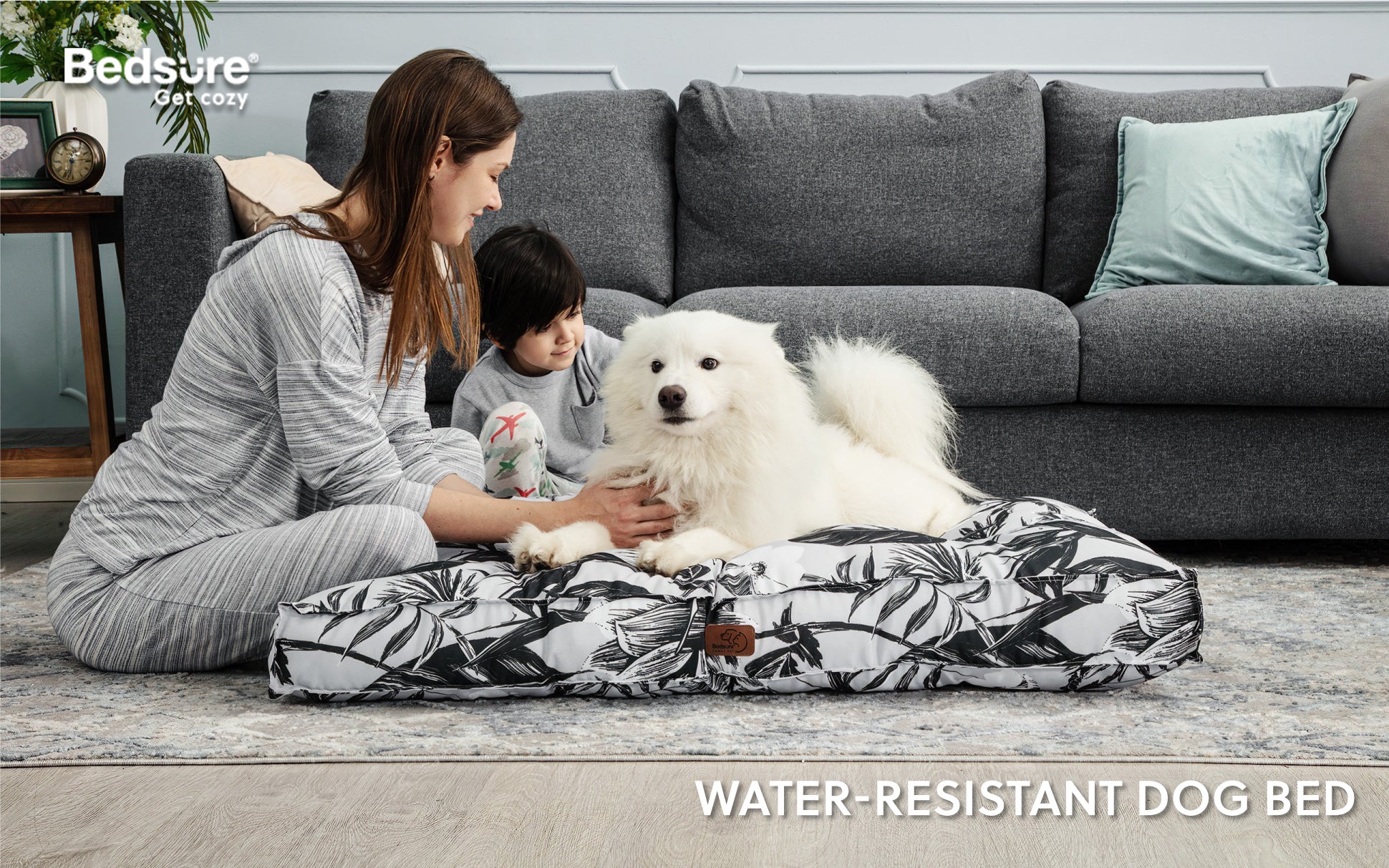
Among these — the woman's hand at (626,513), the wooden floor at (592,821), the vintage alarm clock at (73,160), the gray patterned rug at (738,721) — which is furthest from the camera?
the vintage alarm clock at (73,160)

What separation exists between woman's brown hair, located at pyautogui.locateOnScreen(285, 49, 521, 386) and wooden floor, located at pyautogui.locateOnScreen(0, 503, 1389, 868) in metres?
0.66

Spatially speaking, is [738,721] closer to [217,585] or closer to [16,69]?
[217,585]

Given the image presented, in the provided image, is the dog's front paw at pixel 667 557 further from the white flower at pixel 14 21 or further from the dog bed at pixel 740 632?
the white flower at pixel 14 21

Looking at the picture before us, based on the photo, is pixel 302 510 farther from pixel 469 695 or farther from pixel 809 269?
pixel 809 269

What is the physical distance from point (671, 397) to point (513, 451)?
46 centimetres

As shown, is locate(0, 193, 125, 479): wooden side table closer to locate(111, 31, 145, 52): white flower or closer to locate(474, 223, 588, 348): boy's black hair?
locate(111, 31, 145, 52): white flower

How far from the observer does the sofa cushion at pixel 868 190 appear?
2.88 metres

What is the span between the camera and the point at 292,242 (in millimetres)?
1416

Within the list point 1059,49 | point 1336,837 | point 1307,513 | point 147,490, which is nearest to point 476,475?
point 147,490

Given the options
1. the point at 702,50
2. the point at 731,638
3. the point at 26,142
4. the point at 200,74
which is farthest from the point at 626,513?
the point at 200,74

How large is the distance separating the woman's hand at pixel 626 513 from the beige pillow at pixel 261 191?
43.7 inches

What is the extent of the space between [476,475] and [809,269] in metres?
1.35

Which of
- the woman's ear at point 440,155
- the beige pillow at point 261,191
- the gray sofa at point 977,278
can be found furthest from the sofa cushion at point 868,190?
the woman's ear at point 440,155

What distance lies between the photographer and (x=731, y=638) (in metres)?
1.37
